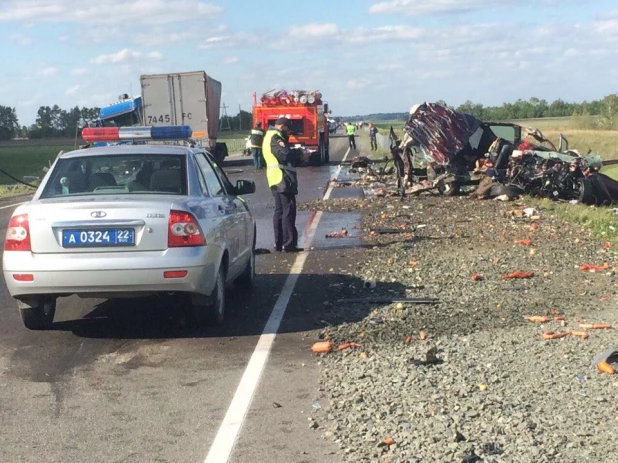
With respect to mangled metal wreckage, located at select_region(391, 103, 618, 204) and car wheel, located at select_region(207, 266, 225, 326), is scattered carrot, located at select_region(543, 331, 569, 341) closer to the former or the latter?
car wheel, located at select_region(207, 266, 225, 326)

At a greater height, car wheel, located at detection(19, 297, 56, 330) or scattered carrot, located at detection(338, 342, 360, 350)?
car wheel, located at detection(19, 297, 56, 330)

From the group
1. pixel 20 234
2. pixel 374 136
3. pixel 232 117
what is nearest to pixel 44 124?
pixel 232 117

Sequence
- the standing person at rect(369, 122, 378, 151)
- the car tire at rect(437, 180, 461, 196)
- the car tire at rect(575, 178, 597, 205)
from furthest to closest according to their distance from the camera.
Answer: the standing person at rect(369, 122, 378, 151) → the car tire at rect(437, 180, 461, 196) → the car tire at rect(575, 178, 597, 205)

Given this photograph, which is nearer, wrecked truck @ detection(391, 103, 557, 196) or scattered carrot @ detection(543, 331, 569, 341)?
scattered carrot @ detection(543, 331, 569, 341)

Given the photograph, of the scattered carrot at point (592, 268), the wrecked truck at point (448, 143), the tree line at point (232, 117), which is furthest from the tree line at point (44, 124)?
the scattered carrot at point (592, 268)

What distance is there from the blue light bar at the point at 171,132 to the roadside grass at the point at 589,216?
6466 millimetres

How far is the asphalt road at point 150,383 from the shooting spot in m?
4.71

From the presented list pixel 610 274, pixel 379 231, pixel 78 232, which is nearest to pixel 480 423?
pixel 78 232

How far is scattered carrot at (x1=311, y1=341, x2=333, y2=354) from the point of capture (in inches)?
261

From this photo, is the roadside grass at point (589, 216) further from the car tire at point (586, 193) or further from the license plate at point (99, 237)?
the license plate at point (99, 237)

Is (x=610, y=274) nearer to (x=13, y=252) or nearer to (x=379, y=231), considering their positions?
(x=379, y=231)

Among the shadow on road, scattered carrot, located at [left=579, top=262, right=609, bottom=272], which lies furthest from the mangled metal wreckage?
the shadow on road

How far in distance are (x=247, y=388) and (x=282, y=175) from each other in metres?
6.11

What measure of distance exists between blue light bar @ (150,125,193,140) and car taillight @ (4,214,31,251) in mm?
2950
